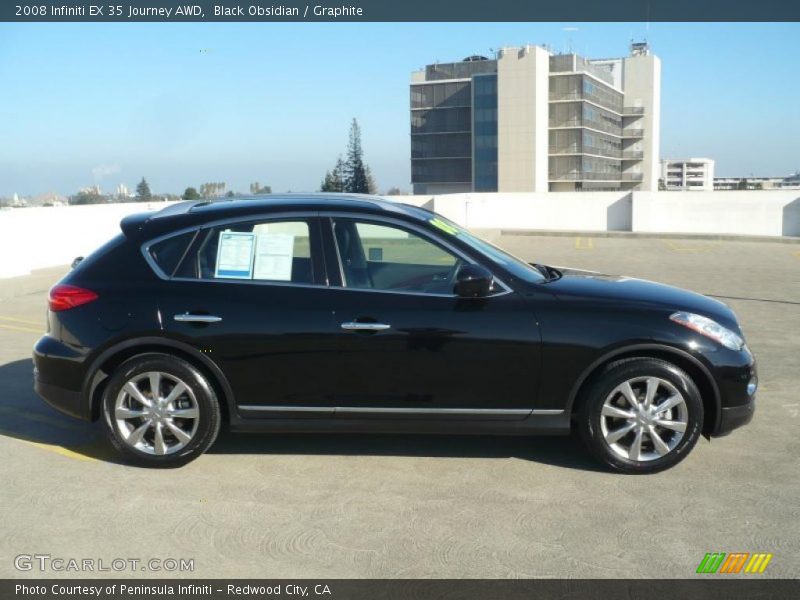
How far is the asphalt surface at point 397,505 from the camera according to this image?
3807mm

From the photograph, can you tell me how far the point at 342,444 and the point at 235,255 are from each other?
147 centimetres

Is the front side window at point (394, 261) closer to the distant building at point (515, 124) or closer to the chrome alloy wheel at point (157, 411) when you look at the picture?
the chrome alloy wheel at point (157, 411)

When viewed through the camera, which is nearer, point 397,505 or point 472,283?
point 397,505

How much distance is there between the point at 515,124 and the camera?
99.1m

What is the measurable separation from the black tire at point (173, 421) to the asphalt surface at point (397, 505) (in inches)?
4.2

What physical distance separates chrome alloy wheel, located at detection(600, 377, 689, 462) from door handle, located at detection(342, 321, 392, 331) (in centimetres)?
140

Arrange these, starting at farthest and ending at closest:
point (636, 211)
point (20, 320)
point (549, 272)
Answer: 1. point (636, 211)
2. point (20, 320)
3. point (549, 272)

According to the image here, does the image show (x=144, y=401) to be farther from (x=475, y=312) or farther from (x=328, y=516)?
(x=475, y=312)

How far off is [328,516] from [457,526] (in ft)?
2.29

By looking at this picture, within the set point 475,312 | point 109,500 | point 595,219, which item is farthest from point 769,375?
point 595,219

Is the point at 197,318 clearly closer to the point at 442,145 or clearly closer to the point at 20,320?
the point at 20,320

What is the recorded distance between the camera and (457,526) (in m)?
4.16

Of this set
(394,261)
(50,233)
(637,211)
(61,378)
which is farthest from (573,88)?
(61,378)
